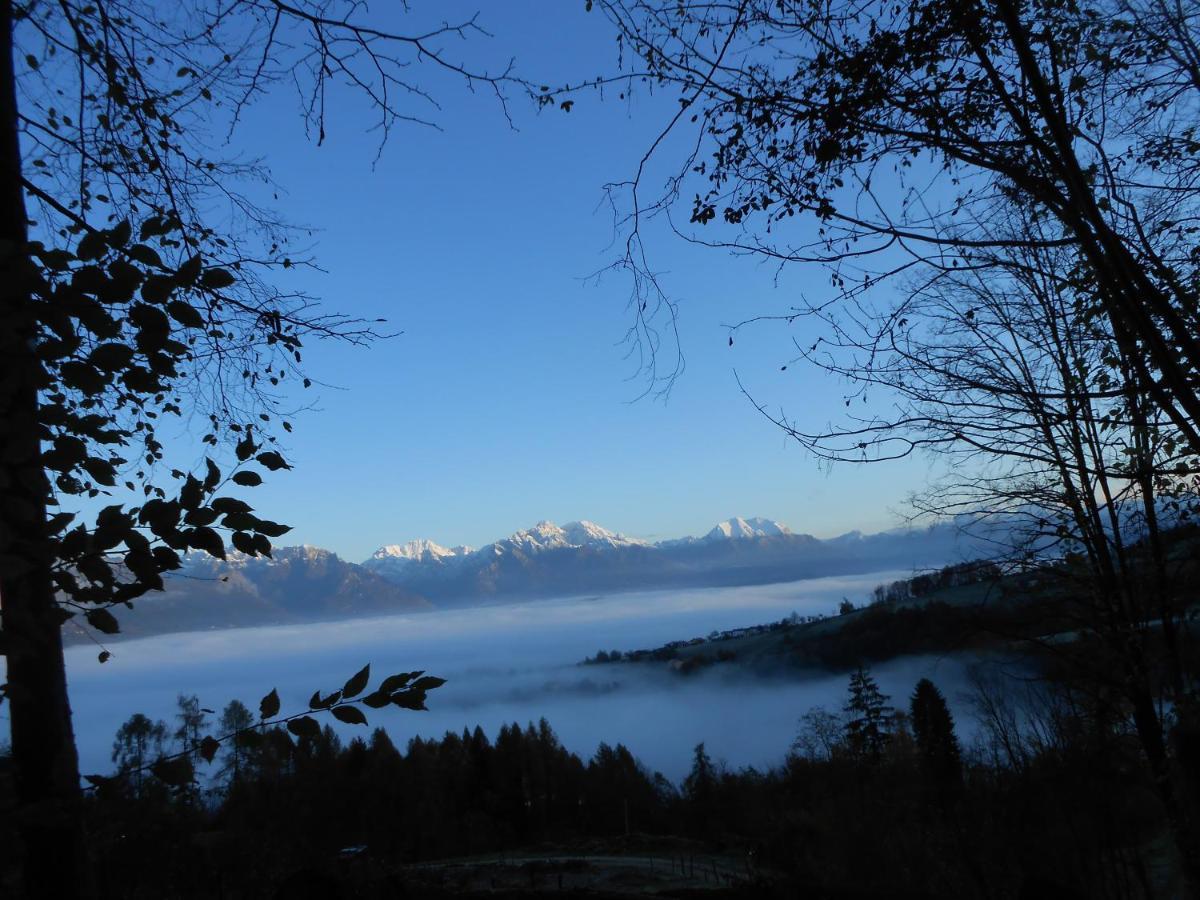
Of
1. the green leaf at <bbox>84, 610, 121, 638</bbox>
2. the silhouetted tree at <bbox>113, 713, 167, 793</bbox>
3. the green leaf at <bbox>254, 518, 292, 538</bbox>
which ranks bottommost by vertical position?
the silhouetted tree at <bbox>113, 713, 167, 793</bbox>

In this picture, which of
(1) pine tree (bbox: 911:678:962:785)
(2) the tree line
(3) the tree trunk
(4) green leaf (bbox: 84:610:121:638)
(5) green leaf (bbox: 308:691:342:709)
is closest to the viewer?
(3) the tree trunk

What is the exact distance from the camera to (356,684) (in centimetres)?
191

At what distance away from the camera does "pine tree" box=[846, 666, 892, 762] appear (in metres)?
52.0

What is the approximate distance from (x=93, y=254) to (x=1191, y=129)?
21.1ft

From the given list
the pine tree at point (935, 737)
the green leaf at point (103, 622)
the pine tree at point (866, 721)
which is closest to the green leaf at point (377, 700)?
the green leaf at point (103, 622)

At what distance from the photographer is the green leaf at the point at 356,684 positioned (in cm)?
190

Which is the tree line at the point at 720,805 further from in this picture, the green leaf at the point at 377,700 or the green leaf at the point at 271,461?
the green leaf at the point at 271,461

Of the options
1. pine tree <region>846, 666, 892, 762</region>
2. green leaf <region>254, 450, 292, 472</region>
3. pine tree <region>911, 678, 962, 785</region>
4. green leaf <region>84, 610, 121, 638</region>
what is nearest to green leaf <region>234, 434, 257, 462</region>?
green leaf <region>254, 450, 292, 472</region>

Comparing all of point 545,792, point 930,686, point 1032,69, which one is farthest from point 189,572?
point 545,792

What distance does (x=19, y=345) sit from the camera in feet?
5.13

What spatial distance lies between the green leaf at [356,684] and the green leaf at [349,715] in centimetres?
4

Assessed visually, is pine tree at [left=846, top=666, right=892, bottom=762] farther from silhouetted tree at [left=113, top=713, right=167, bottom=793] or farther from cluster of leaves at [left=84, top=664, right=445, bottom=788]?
cluster of leaves at [left=84, top=664, right=445, bottom=788]

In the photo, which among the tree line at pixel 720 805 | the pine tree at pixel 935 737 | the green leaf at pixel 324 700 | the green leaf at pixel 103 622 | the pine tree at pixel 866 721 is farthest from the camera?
the pine tree at pixel 866 721

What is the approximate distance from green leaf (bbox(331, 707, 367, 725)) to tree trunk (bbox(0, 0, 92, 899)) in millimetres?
653
